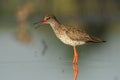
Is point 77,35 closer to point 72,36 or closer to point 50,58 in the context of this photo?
point 72,36

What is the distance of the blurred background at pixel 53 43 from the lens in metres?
6.68

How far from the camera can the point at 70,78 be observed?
257 inches

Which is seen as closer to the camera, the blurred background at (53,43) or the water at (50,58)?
the water at (50,58)

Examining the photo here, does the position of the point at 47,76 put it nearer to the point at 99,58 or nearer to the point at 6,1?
the point at 99,58

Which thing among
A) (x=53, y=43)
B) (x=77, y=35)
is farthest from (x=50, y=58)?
(x=77, y=35)

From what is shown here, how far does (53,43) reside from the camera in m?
8.19

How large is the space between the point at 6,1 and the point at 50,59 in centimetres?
333

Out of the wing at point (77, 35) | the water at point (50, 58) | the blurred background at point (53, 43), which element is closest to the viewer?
the wing at point (77, 35)

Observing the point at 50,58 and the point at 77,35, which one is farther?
the point at 50,58

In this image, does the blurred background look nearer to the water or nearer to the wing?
the water

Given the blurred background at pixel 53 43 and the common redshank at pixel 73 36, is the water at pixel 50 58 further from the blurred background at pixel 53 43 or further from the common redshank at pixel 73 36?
the common redshank at pixel 73 36

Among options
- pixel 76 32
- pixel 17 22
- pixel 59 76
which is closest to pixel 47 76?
pixel 59 76

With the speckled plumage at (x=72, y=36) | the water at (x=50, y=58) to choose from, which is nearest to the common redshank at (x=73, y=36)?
the speckled plumage at (x=72, y=36)

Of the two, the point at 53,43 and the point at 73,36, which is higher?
the point at 53,43
